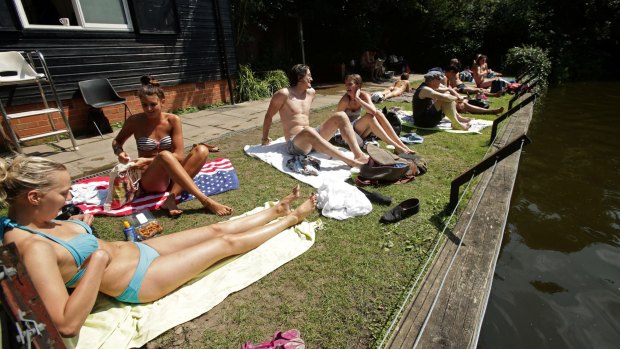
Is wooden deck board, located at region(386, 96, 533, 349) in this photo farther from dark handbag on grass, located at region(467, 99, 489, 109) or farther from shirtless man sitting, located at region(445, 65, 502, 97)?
shirtless man sitting, located at region(445, 65, 502, 97)

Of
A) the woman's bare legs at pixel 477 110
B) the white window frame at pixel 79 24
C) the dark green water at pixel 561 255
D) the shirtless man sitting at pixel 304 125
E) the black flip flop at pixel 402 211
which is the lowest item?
the dark green water at pixel 561 255

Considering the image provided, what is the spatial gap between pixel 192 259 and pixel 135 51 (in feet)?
21.8

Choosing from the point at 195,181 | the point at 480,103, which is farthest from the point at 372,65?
the point at 195,181

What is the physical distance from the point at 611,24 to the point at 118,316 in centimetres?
2426

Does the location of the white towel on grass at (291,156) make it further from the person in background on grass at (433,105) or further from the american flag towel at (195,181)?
the person in background on grass at (433,105)

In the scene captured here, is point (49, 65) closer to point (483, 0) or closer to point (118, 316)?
point (118, 316)

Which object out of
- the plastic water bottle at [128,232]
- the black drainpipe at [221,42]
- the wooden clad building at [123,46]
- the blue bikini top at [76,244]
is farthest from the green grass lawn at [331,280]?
the black drainpipe at [221,42]

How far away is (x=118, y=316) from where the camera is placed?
7.07 feet

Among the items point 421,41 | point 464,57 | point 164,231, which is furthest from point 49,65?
point 464,57

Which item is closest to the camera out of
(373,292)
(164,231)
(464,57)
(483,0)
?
(373,292)

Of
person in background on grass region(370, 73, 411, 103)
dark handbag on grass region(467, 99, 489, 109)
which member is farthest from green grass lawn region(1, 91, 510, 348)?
person in background on grass region(370, 73, 411, 103)

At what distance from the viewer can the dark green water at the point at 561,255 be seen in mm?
2486

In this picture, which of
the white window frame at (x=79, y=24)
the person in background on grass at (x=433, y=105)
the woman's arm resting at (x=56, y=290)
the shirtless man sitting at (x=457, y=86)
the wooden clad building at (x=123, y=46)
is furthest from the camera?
the shirtless man sitting at (x=457, y=86)

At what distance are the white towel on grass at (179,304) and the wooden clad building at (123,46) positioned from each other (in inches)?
219
